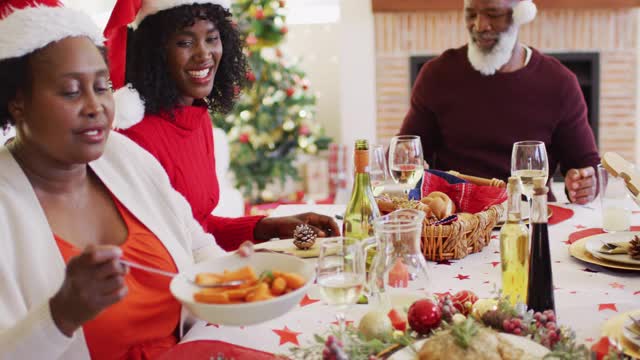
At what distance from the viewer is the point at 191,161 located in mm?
1803

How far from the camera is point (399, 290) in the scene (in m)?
1.13

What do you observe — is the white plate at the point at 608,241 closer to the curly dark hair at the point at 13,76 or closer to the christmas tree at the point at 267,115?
the curly dark hair at the point at 13,76

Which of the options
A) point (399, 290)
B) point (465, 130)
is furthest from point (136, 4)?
point (465, 130)

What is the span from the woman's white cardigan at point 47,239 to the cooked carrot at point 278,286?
33 cm

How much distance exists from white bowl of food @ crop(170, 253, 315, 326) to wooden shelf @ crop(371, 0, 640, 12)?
3.38 metres

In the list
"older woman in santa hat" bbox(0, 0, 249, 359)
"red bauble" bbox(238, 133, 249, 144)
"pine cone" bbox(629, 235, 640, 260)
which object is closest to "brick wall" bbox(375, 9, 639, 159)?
"red bauble" bbox(238, 133, 249, 144)

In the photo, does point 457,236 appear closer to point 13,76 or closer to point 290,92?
point 13,76

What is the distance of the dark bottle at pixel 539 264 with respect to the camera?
3.50 ft

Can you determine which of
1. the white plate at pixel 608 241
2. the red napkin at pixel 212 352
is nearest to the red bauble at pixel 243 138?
the white plate at pixel 608 241

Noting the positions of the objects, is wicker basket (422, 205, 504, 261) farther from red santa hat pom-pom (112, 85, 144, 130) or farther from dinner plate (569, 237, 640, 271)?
red santa hat pom-pom (112, 85, 144, 130)

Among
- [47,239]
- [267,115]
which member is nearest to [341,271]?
[47,239]

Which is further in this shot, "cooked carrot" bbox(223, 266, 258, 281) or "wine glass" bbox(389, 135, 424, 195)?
"wine glass" bbox(389, 135, 424, 195)

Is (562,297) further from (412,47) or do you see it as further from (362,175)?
(412,47)

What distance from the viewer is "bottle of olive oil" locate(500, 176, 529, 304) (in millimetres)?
1112
